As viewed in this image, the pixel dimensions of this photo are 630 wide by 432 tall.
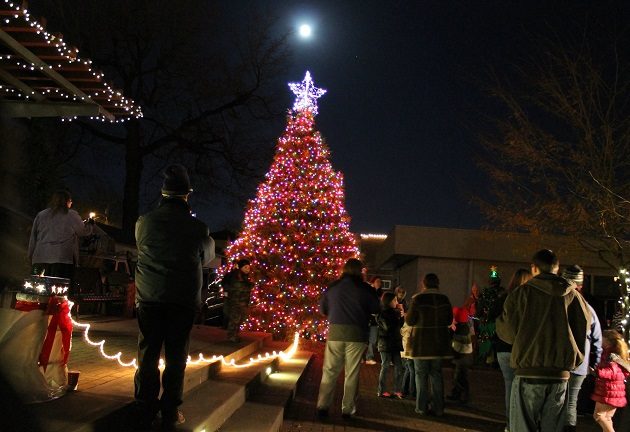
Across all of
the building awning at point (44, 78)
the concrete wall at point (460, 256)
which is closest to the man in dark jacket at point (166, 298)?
the building awning at point (44, 78)

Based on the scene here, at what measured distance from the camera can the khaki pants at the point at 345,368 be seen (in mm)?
7602

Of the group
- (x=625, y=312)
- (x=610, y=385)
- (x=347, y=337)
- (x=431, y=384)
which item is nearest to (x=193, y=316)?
(x=347, y=337)

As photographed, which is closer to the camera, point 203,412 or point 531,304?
point 531,304

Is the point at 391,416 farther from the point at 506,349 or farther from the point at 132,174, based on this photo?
the point at 132,174

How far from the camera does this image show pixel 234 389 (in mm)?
6945

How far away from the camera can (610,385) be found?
690 centimetres

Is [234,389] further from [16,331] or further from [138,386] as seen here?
[16,331]

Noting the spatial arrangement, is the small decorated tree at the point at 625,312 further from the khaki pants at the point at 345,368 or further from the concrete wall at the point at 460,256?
the concrete wall at the point at 460,256

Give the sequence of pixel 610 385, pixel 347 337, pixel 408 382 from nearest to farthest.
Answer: pixel 610 385
pixel 347 337
pixel 408 382

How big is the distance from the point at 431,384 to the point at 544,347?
3573 mm

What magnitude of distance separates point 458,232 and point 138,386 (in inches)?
833

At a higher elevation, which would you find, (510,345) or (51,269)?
(51,269)

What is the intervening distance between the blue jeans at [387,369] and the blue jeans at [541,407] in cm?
460

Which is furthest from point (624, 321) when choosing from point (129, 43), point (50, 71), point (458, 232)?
point (129, 43)
